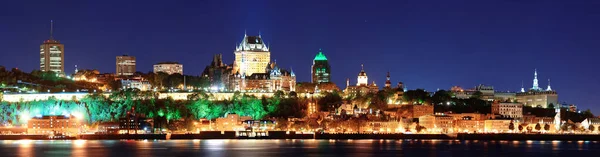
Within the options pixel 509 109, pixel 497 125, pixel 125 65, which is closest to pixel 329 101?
pixel 509 109

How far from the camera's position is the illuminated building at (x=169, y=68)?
595ft

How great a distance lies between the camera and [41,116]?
433 ft

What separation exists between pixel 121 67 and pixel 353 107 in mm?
63919

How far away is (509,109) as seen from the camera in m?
141

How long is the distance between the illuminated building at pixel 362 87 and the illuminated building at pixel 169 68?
30.6 meters

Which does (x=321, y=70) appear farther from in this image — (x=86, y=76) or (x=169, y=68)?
(x=86, y=76)

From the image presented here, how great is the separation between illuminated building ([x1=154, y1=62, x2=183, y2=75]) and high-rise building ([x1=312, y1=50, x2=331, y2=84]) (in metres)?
22.1

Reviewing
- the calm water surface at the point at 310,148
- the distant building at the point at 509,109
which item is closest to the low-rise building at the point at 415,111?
the distant building at the point at 509,109

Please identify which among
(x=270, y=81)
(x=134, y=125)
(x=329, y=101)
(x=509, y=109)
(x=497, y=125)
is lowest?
(x=497, y=125)

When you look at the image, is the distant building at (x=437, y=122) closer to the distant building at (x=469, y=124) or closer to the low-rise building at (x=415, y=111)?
the distant building at (x=469, y=124)

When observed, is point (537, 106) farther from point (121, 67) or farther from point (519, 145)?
point (121, 67)

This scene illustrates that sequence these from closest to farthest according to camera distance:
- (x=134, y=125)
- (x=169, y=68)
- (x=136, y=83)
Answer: (x=134, y=125) < (x=136, y=83) < (x=169, y=68)

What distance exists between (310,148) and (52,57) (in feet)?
306

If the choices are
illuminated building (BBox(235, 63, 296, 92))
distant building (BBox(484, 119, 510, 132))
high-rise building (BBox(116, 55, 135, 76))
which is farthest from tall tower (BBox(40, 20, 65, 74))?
distant building (BBox(484, 119, 510, 132))
